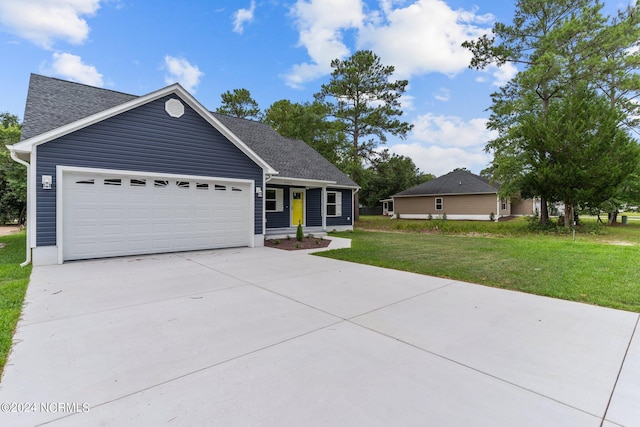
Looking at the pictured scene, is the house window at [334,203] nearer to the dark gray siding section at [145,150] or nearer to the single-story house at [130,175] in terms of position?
the single-story house at [130,175]

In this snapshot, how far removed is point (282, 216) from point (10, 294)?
9514 mm

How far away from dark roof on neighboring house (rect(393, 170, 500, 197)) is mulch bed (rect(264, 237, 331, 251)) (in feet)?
66.4

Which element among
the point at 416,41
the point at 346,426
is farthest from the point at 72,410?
the point at 416,41

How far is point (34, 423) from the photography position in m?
1.94

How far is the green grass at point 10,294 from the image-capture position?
3.10 metres

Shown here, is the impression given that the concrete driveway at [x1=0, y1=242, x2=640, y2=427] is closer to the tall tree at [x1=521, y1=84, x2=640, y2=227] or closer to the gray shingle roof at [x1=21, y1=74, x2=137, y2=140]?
the gray shingle roof at [x1=21, y1=74, x2=137, y2=140]

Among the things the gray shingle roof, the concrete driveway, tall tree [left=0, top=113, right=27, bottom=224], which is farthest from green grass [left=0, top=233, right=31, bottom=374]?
tall tree [left=0, top=113, right=27, bottom=224]

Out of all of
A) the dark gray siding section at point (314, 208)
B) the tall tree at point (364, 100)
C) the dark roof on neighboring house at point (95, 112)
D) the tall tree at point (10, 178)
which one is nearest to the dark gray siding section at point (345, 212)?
the dark roof on neighboring house at point (95, 112)

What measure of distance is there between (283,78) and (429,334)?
1854 centimetres

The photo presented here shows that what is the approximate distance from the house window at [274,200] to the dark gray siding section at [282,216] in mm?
113

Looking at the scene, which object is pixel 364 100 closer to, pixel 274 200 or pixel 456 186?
pixel 456 186

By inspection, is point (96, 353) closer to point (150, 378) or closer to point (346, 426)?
point (150, 378)

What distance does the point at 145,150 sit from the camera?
8.41m

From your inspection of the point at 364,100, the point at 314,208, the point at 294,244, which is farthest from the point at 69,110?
the point at 364,100
